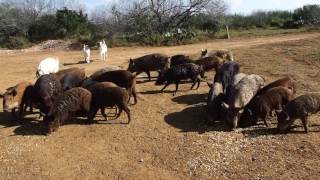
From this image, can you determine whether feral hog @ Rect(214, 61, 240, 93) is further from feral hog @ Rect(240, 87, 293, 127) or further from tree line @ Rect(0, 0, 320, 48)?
tree line @ Rect(0, 0, 320, 48)

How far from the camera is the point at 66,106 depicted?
13602 millimetres

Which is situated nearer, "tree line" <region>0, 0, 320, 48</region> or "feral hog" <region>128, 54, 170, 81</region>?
"feral hog" <region>128, 54, 170, 81</region>

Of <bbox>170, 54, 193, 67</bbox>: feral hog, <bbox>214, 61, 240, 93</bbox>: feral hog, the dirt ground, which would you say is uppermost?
<bbox>170, 54, 193, 67</bbox>: feral hog

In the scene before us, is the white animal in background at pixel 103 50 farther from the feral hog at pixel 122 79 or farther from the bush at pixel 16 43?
the bush at pixel 16 43

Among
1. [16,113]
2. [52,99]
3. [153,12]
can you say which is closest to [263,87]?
[52,99]

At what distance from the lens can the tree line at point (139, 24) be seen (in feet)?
115

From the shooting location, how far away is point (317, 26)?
36.7 meters

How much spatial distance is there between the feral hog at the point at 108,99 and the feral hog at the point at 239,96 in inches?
105

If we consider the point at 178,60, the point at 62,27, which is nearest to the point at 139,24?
the point at 62,27

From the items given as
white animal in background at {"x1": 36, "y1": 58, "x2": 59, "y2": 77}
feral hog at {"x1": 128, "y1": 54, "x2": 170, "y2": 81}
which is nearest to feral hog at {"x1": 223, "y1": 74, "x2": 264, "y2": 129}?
feral hog at {"x1": 128, "y1": 54, "x2": 170, "y2": 81}

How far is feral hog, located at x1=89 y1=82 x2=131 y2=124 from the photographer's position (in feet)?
45.2

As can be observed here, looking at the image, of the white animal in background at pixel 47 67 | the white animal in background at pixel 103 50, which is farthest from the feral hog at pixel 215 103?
the white animal in background at pixel 103 50

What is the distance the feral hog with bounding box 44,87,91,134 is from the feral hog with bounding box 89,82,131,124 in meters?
0.16

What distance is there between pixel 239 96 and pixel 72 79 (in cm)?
536
